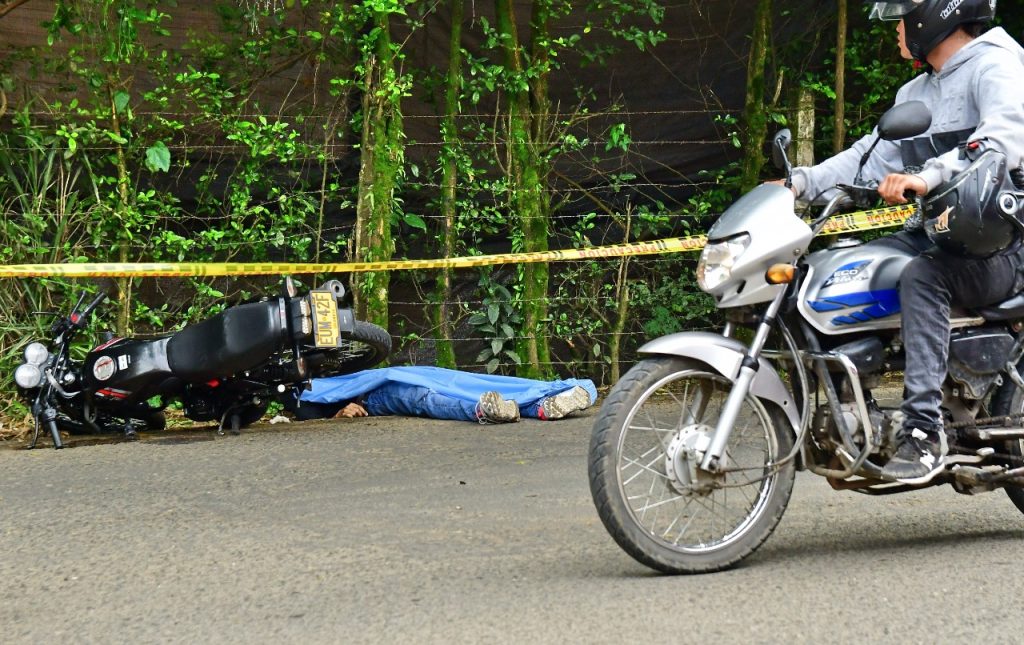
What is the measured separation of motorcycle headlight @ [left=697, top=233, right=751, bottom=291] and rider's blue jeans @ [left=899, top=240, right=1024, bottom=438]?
615mm

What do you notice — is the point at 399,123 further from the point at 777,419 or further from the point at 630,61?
the point at 777,419

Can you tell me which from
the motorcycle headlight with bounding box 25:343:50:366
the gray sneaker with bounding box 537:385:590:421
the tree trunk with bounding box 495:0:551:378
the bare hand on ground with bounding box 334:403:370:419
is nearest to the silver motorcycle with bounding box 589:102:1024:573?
the gray sneaker with bounding box 537:385:590:421

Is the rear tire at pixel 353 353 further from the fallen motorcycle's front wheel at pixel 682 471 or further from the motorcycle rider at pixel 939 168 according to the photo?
the motorcycle rider at pixel 939 168

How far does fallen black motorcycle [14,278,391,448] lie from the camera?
7.71 m

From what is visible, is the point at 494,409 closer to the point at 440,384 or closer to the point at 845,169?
the point at 440,384

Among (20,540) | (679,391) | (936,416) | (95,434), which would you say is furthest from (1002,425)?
(95,434)

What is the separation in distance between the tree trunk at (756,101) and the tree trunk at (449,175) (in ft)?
7.99

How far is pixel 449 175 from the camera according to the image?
991 cm

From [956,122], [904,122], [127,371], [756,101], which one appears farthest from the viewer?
[756,101]

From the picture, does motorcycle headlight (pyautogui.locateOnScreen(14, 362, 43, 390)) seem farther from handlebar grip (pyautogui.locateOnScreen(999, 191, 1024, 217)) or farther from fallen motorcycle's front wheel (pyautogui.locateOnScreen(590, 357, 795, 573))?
handlebar grip (pyautogui.locateOnScreen(999, 191, 1024, 217))

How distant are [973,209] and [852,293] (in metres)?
0.49

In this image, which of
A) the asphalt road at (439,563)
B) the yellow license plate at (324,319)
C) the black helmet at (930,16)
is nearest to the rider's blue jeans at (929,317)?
the asphalt road at (439,563)

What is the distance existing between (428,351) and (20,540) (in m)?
5.22

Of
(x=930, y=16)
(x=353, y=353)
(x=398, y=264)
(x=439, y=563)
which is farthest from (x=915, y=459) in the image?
(x=398, y=264)
